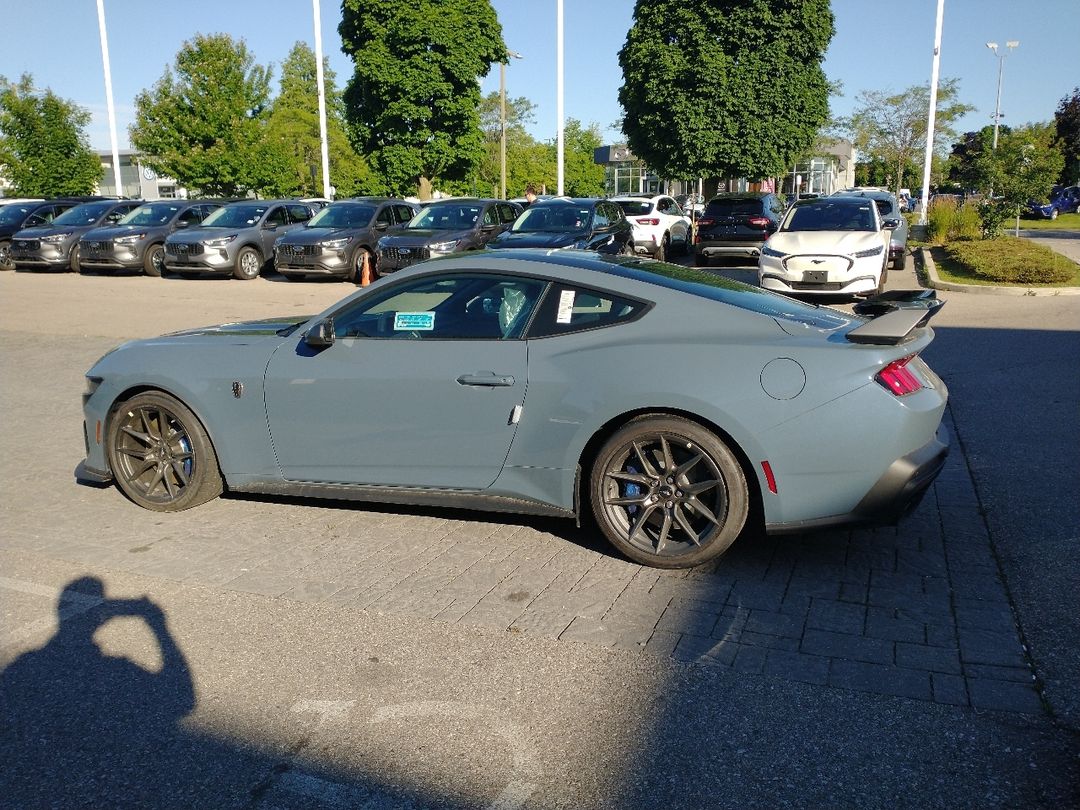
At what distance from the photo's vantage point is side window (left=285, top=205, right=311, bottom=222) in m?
23.0

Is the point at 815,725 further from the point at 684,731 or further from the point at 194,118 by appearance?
the point at 194,118

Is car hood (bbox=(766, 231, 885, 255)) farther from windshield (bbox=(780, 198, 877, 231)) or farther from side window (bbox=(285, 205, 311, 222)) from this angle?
side window (bbox=(285, 205, 311, 222))

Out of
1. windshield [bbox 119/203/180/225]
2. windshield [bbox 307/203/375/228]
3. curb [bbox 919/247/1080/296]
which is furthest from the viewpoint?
windshield [bbox 119/203/180/225]

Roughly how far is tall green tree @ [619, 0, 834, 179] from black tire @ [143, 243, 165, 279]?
15.1m

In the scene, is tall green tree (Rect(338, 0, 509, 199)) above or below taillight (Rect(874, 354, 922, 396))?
above

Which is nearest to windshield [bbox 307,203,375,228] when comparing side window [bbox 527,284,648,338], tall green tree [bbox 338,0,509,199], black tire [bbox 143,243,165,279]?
black tire [bbox 143,243,165,279]

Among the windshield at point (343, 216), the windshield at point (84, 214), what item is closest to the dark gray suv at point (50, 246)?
the windshield at point (84, 214)

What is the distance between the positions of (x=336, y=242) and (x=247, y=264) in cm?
294

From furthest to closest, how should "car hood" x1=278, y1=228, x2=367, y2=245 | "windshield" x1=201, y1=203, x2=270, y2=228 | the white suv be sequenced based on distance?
the white suv
"windshield" x1=201, y1=203, x2=270, y2=228
"car hood" x1=278, y1=228, x2=367, y2=245

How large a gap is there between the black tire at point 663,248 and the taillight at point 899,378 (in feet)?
60.1

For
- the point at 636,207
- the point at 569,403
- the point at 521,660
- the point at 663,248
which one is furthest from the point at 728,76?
the point at 521,660

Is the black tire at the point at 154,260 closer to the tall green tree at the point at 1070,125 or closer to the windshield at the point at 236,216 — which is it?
the windshield at the point at 236,216

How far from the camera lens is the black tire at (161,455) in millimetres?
5348

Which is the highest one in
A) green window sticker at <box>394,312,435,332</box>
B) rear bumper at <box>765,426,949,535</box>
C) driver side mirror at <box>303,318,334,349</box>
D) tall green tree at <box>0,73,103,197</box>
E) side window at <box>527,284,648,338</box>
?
tall green tree at <box>0,73,103,197</box>
